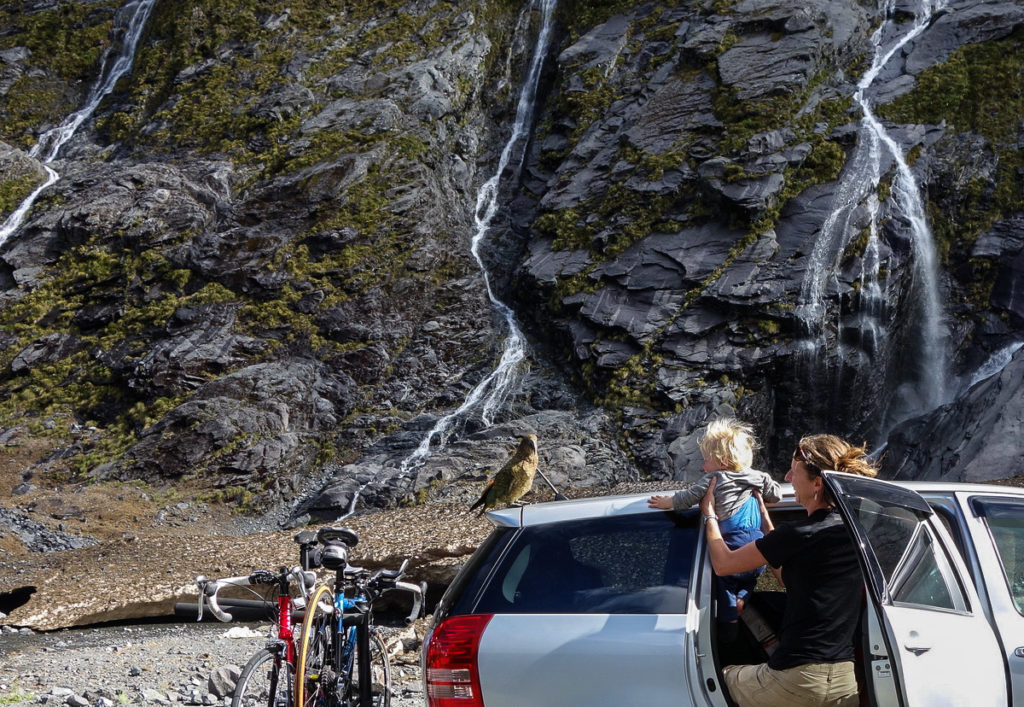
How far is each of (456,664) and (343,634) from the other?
1696 mm

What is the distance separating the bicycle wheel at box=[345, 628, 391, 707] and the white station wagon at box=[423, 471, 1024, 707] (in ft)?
5.15

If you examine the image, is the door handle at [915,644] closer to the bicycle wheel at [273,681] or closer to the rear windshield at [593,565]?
the rear windshield at [593,565]

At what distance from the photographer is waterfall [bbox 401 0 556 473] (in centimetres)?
1962

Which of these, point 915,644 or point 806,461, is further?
point 806,461

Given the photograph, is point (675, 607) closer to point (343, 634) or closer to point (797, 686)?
point (797, 686)

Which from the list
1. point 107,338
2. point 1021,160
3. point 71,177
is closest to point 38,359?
point 107,338

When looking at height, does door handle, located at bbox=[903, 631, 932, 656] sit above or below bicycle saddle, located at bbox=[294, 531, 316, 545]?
above

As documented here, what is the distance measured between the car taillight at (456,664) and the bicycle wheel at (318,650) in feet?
3.80

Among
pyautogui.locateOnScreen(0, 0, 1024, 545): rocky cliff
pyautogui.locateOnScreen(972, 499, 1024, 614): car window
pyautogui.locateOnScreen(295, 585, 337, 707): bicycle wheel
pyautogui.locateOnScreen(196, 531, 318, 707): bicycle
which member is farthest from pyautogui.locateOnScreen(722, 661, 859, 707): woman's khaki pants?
pyautogui.locateOnScreen(0, 0, 1024, 545): rocky cliff

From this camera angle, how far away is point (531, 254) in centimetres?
2331

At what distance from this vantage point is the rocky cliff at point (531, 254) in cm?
1867

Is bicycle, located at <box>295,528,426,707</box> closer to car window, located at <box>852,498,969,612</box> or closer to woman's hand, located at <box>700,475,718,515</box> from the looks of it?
woman's hand, located at <box>700,475,718,515</box>

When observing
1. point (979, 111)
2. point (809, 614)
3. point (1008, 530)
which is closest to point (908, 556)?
point (809, 614)

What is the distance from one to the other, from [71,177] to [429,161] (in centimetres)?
1187
